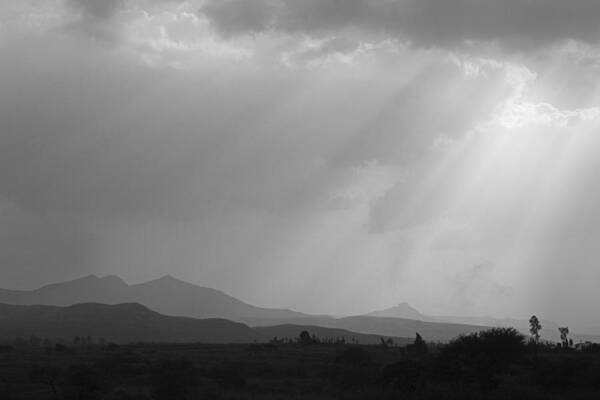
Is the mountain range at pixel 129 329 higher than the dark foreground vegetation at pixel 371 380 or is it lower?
higher

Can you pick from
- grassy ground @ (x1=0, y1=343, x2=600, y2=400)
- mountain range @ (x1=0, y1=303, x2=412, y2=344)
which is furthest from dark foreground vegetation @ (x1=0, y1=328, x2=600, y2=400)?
mountain range @ (x1=0, y1=303, x2=412, y2=344)

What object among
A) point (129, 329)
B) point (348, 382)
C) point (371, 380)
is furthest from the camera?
point (129, 329)

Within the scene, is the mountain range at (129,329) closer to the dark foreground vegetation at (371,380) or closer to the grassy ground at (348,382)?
the dark foreground vegetation at (371,380)

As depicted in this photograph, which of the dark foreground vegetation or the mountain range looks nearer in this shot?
the dark foreground vegetation

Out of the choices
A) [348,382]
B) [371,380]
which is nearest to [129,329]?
[348,382]

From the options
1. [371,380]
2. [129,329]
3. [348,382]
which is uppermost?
[129,329]

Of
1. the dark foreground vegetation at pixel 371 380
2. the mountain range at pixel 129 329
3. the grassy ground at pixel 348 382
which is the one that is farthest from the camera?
the mountain range at pixel 129 329

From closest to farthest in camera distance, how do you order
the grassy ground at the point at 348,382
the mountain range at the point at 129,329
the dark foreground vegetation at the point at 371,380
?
1. the grassy ground at the point at 348,382
2. the dark foreground vegetation at the point at 371,380
3. the mountain range at the point at 129,329

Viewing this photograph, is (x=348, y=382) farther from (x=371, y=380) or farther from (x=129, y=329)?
(x=129, y=329)

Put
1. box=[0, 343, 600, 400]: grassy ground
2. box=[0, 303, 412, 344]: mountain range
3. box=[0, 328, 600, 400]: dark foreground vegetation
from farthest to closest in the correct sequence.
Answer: box=[0, 303, 412, 344]: mountain range < box=[0, 328, 600, 400]: dark foreground vegetation < box=[0, 343, 600, 400]: grassy ground

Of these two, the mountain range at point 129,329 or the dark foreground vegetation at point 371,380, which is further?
the mountain range at point 129,329

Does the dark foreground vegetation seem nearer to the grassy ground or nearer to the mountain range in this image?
the grassy ground

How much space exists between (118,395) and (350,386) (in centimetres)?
1385

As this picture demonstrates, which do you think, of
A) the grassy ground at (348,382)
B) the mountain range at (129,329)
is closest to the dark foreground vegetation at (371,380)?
the grassy ground at (348,382)
